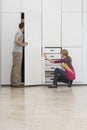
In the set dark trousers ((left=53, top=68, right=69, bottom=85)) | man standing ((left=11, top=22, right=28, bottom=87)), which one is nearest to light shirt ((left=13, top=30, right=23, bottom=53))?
man standing ((left=11, top=22, right=28, bottom=87))

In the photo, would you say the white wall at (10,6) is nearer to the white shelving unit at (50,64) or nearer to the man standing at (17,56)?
the man standing at (17,56)

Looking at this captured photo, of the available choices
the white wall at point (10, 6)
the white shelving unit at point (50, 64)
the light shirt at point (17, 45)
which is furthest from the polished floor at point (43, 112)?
the white wall at point (10, 6)

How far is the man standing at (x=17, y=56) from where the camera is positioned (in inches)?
326

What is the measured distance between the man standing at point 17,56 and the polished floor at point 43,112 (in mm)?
1667

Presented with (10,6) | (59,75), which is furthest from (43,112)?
(10,6)

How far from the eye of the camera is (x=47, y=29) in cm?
862

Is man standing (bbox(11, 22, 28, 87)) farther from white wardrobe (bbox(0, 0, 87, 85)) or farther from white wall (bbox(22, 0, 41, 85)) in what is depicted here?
white wardrobe (bbox(0, 0, 87, 85))

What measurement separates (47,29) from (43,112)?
160 inches

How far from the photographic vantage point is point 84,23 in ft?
28.5

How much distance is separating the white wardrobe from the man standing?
32 cm

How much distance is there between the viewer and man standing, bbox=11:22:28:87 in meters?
8.29

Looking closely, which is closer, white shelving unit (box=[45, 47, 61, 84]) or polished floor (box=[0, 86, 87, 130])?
polished floor (box=[0, 86, 87, 130])

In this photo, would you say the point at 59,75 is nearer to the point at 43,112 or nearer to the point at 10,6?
the point at 10,6

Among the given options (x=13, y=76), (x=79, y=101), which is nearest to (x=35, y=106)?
(x=79, y=101)
